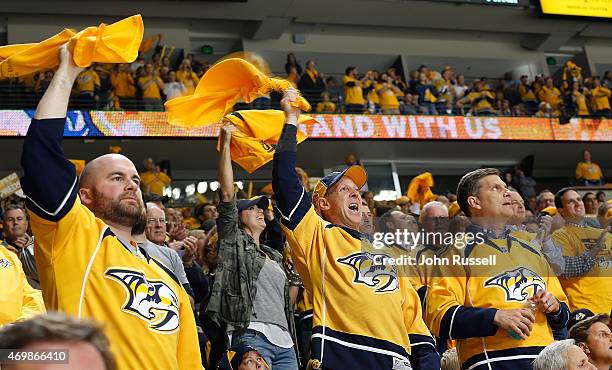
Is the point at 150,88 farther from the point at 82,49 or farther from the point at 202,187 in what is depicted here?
the point at 82,49

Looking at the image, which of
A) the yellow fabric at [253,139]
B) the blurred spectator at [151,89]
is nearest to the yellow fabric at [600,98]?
the blurred spectator at [151,89]

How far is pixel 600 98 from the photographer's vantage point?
52.9 ft

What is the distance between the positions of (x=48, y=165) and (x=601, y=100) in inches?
617

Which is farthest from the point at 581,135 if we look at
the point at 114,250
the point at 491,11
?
the point at 114,250

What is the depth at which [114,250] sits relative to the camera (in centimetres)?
242

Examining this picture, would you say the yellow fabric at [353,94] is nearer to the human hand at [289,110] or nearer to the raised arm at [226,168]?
the raised arm at [226,168]

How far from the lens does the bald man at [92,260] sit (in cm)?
221

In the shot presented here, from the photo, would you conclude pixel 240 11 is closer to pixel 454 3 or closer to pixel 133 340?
pixel 454 3

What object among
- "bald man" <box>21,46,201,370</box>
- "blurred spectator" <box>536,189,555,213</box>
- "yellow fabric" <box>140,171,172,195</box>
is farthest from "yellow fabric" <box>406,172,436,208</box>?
"bald man" <box>21,46,201,370</box>

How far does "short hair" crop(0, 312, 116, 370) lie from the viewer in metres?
1.15

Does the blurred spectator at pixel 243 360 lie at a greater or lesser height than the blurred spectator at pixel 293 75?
lesser

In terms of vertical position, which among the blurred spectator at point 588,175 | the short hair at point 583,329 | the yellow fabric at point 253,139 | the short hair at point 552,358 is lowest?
the short hair at point 552,358

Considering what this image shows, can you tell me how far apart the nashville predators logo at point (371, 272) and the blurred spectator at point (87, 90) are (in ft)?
33.0

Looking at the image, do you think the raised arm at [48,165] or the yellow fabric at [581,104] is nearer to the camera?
the raised arm at [48,165]
